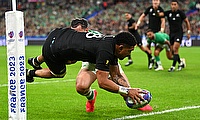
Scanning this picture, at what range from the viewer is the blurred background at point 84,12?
4747 cm

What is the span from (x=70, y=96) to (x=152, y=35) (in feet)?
24.3

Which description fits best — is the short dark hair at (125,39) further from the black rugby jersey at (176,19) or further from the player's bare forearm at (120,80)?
the black rugby jersey at (176,19)

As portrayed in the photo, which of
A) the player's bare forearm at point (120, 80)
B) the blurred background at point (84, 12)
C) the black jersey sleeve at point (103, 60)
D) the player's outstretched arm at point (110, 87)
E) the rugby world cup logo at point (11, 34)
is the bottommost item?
the blurred background at point (84, 12)

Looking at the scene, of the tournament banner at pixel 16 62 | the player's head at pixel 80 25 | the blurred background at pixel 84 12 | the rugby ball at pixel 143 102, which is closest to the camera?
the tournament banner at pixel 16 62

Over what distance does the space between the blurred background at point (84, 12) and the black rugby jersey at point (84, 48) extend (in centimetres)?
3785

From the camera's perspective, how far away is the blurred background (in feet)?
156

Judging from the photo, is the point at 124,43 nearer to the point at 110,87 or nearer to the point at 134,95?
the point at 110,87

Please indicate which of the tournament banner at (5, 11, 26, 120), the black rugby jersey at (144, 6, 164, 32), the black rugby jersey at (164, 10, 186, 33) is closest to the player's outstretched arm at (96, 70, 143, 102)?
the tournament banner at (5, 11, 26, 120)

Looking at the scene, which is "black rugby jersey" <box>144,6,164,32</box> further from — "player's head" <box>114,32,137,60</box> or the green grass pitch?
"player's head" <box>114,32,137,60</box>

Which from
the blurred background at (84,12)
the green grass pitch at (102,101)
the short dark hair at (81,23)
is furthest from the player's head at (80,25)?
the blurred background at (84,12)

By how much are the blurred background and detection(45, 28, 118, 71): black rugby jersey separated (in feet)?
124

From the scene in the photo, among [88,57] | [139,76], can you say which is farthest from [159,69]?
[88,57]

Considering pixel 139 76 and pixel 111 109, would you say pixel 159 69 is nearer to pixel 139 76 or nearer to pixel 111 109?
pixel 139 76

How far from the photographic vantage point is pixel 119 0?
177 feet
